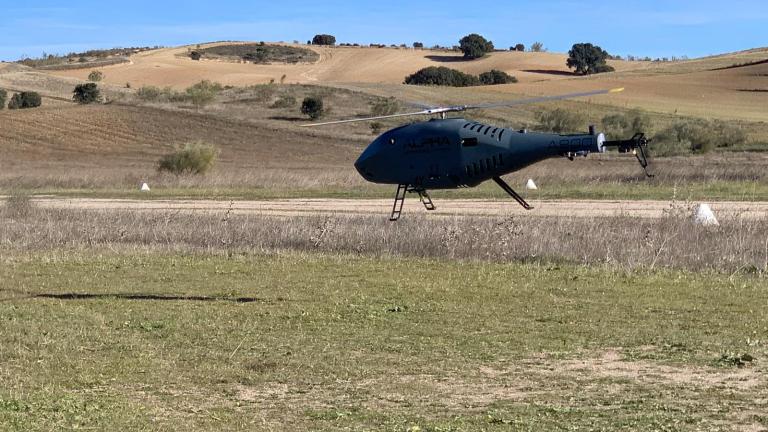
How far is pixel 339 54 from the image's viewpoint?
484 feet

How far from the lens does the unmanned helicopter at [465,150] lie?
15562mm

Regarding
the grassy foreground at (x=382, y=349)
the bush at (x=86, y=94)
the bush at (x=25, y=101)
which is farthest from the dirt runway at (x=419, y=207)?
the bush at (x=86, y=94)

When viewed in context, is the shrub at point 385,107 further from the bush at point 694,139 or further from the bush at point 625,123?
the bush at point 694,139

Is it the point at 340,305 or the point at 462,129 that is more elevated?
the point at 462,129

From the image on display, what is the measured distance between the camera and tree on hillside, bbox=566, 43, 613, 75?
447 ft

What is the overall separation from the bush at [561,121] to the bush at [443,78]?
40.3 meters

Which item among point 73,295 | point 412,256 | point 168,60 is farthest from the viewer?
point 168,60

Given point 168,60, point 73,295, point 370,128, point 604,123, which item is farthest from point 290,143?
point 168,60

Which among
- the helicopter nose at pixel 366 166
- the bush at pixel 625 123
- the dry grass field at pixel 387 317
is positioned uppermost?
the helicopter nose at pixel 366 166

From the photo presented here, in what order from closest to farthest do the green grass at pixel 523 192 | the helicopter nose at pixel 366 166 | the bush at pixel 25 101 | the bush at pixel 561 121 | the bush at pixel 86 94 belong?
1. the helicopter nose at pixel 366 166
2. the green grass at pixel 523 192
3. the bush at pixel 561 121
4. the bush at pixel 25 101
5. the bush at pixel 86 94

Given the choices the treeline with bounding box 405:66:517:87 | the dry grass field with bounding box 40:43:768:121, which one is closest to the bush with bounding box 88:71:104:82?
the dry grass field with bounding box 40:43:768:121

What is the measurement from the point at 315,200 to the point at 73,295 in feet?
73.3

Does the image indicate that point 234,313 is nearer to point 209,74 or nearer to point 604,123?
point 604,123

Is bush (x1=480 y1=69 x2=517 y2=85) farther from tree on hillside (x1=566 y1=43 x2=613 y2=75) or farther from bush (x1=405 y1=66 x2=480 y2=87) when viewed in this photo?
tree on hillside (x1=566 y1=43 x2=613 y2=75)
